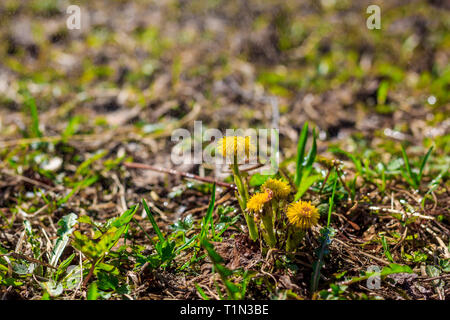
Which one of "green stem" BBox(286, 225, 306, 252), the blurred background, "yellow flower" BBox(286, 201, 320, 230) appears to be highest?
the blurred background

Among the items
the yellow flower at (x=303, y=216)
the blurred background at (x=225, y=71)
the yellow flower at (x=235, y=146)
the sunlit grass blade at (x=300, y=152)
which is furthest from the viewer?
the blurred background at (x=225, y=71)

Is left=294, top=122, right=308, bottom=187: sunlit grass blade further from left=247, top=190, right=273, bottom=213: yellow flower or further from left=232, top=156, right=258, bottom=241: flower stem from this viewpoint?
left=247, top=190, right=273, bottom=213: yellow flower

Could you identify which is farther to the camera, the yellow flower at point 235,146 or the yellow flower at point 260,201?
the yellow flower at point 235,146

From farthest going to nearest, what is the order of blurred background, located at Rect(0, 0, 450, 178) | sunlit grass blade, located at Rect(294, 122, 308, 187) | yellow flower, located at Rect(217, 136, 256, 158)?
blurred background, located at Rect(0, 0, 450, 178)
sunlit grass blade, located at Rect(294, 122, 308, 187)
yellow flower, located at Rect(217, 136, 256, 158)

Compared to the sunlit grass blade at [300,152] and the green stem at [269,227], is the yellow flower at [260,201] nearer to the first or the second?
the green stem at [269,227]

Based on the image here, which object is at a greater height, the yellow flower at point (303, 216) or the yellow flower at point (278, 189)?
the yellow flower at point (278, 189)

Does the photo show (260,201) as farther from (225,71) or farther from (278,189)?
(225,71)

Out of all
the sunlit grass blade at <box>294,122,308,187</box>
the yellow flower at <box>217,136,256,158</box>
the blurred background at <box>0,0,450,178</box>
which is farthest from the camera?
the blurred background at <box>0,0,450,178</box>

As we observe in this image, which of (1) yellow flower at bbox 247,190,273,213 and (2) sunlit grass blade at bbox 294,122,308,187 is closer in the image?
(1) yellow flower at bbox 247,190,273,213

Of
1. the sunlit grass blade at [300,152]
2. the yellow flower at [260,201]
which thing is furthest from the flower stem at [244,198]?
the sunlit grass blade at [300,152]

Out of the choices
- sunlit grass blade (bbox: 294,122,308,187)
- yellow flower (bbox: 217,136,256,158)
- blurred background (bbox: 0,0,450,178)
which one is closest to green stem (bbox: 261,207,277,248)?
yellow flower (bbox: 217,136,256,158)

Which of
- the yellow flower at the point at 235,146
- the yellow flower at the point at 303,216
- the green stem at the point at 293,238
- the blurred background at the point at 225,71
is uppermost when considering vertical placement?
the blurred background at the point at 225,71
